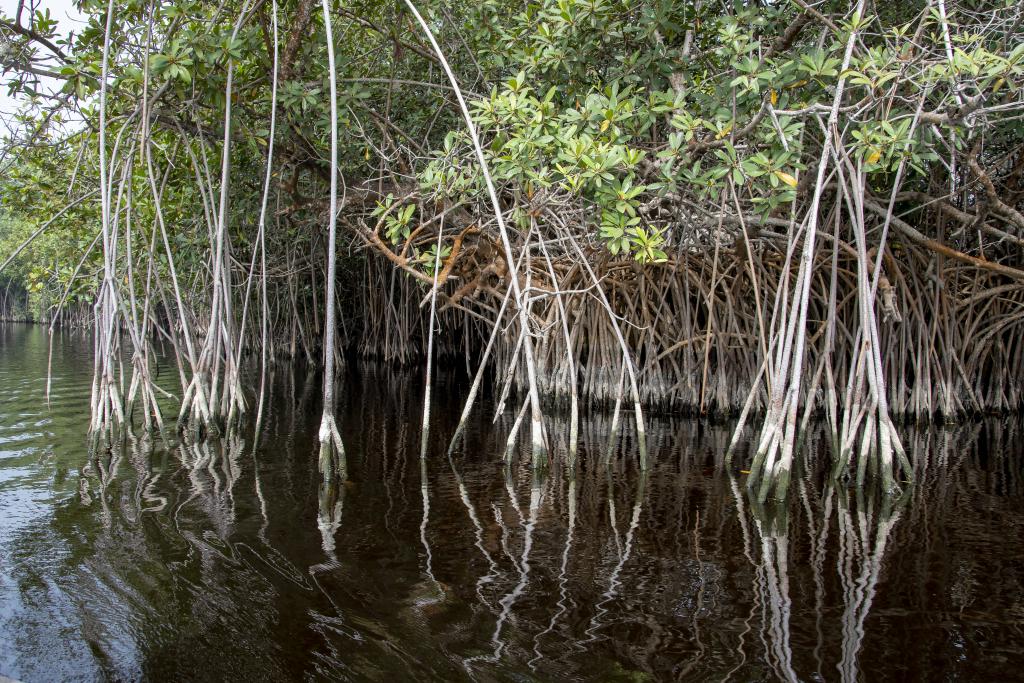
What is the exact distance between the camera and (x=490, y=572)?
12.2 ft

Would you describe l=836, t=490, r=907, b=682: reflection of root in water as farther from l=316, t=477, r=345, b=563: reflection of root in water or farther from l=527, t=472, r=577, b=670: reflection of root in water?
l=316, t=477, r=345, b=563: reflection of root in water

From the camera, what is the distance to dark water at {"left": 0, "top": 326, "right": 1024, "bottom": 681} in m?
2.85

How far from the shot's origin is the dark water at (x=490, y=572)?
112 inches

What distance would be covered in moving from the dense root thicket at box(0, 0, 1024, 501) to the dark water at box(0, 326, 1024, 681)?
477 mm

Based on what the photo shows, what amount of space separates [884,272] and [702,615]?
494 cm

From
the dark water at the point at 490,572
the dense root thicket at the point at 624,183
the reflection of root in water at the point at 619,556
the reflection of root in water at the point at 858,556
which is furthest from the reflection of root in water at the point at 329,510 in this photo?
the reflection of root in water at the point at 858,556

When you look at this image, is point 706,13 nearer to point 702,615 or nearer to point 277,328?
point 702,615

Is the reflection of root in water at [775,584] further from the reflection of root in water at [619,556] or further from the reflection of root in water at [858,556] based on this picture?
the reflection of root in water at [619,556]

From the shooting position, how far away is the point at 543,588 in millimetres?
3506

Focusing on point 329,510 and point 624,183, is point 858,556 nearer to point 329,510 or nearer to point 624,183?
point 624,183

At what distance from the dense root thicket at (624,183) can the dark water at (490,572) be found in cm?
48

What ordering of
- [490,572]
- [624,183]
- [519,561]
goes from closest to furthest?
1. [490,572]
2. [519,561]
3. [624,183]

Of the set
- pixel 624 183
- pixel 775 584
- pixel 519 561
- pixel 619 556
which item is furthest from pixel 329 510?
pixel 624 183

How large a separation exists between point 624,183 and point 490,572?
9.30ft
